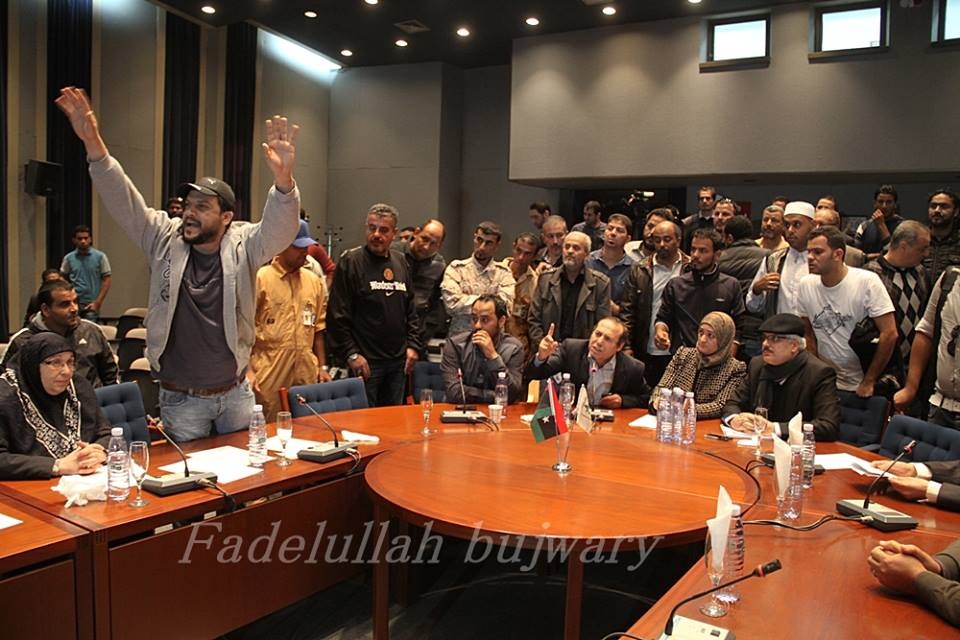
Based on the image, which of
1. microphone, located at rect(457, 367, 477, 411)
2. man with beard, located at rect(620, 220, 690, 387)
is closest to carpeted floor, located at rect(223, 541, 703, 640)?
microphone, located at rect(457, 367, 477, 411)

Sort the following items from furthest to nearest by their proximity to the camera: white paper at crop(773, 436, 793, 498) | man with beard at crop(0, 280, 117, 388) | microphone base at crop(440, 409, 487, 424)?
1. man with beard at crop(0, 280, 117, 388)
2. microphone base at crop(440, 409, 487, 424)
3. white paper at crop(773, 436, 793, 498)

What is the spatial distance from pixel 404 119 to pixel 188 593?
959 centimetres

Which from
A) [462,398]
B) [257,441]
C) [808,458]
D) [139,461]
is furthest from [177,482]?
[808,458]

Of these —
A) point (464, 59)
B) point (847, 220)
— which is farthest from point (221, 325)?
point (464, 59)

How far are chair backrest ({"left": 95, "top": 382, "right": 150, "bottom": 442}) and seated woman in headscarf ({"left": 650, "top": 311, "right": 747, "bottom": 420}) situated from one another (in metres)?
2.57

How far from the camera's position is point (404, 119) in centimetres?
1117

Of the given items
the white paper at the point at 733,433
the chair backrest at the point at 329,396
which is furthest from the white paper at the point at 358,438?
the white paper at the point at 733,433

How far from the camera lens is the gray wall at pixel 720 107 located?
7336 mm

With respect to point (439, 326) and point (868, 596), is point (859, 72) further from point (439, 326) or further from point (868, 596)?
point (868, 596)

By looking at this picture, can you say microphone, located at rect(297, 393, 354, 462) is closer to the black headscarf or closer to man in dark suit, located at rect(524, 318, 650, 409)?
the black headscarf

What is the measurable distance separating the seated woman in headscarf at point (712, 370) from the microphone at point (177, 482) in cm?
235

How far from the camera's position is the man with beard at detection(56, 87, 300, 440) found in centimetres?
296

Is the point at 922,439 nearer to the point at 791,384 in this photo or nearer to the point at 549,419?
the point at 791,384

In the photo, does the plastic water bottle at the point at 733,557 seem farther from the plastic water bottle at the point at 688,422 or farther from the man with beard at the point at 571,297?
the man with beard at the point at 571,297
